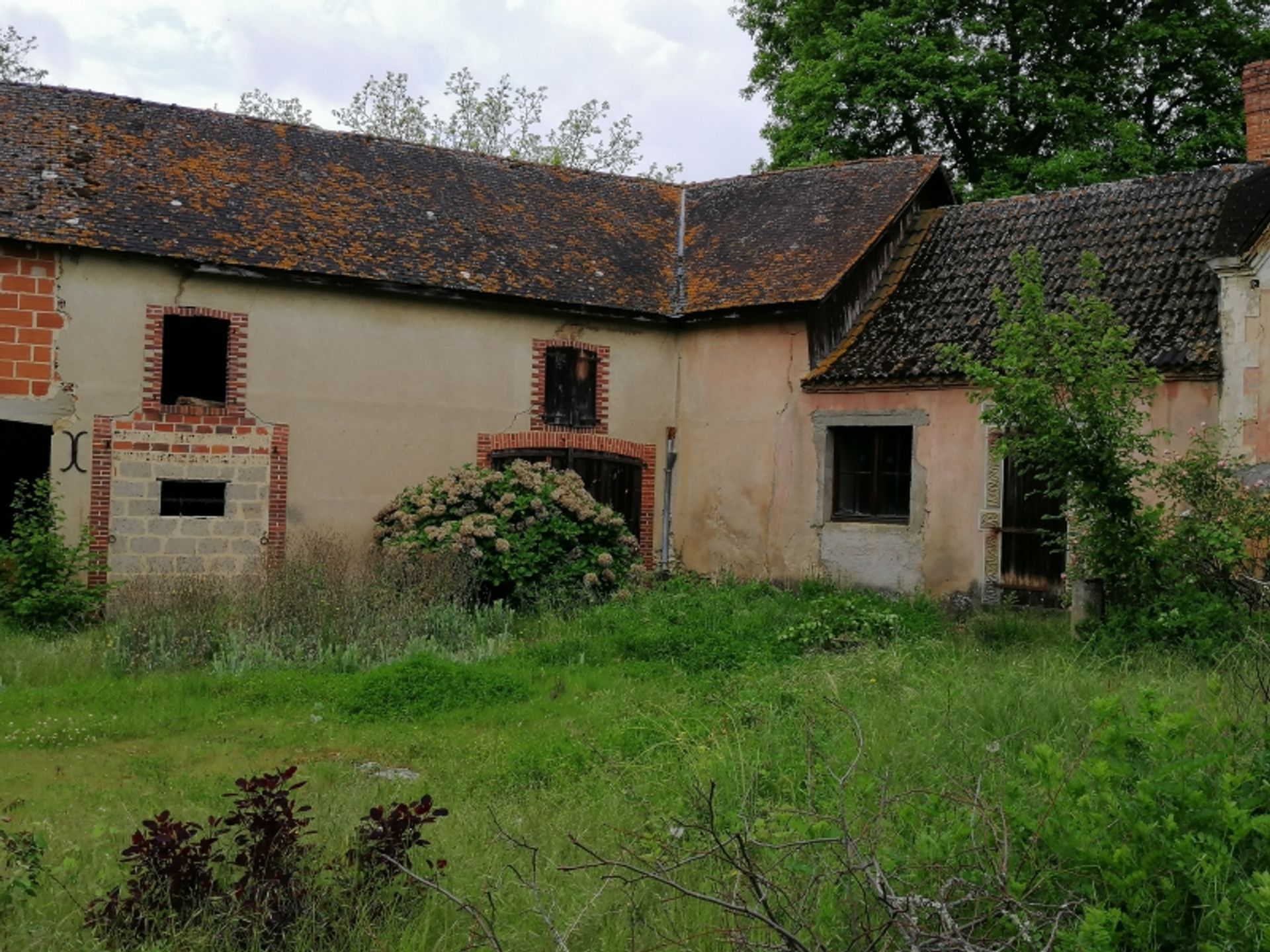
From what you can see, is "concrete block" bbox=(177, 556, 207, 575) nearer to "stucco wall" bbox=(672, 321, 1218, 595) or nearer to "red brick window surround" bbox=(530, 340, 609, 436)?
"red brick window surround" bbox=(530, 340, 609, 436)

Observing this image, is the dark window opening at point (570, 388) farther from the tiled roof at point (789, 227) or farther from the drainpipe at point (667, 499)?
the tiled roof at point (789, 227)

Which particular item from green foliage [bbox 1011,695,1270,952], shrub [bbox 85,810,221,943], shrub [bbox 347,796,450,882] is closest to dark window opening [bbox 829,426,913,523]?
green foliage [bbox 1011,695,1270,952]

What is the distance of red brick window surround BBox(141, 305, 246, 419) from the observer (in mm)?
15695

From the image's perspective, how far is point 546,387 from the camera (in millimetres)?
18109

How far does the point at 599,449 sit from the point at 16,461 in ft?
27.4

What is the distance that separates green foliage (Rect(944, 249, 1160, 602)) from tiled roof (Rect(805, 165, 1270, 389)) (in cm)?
320

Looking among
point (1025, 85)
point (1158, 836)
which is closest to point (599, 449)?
point (1025, 85)

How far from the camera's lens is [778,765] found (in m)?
6.95

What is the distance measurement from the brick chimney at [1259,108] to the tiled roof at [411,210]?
4.35m

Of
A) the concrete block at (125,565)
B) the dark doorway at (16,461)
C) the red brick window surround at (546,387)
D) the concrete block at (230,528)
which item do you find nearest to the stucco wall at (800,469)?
the red brick window surround at (546,387)

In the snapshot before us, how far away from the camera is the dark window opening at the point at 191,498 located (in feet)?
51.8

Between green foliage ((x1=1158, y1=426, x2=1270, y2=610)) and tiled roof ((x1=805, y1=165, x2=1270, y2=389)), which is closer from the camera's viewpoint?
green foliage ((x1=1158, y1=426, x2=1270, y2=610))

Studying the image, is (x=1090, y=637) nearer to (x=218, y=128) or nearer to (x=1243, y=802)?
(x=1243, y=802)

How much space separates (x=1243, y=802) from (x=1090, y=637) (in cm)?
660
